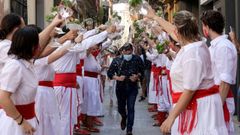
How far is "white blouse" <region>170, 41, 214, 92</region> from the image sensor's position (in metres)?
4.82

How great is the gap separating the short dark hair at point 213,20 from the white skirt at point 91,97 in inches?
257

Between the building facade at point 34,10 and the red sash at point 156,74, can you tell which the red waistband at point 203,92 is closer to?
the red sash at point 156,74

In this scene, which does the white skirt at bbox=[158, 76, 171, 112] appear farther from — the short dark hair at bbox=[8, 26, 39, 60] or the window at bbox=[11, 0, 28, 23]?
the short dark hair at bbox=[8, 26, 39, 60]

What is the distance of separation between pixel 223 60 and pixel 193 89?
129cm

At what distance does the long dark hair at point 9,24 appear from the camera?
19.5 ft

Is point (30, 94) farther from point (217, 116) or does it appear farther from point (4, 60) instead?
point (217, 116)

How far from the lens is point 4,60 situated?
233 inches

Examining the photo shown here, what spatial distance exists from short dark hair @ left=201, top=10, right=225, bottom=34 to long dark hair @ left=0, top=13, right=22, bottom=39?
204 centimetres

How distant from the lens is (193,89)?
15.8 feet

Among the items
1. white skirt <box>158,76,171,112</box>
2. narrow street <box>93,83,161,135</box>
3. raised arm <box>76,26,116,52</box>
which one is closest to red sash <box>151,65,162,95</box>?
white skirt <box>158,76,171,112</box>

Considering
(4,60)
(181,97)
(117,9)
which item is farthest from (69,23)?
(117,9)

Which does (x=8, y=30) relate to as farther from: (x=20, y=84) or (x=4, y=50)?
(x=20, y=84)

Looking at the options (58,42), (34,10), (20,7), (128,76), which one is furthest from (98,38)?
(34,10)

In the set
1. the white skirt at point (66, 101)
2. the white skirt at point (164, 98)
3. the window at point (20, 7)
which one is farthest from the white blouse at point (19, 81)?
the window at point (20, 7)
